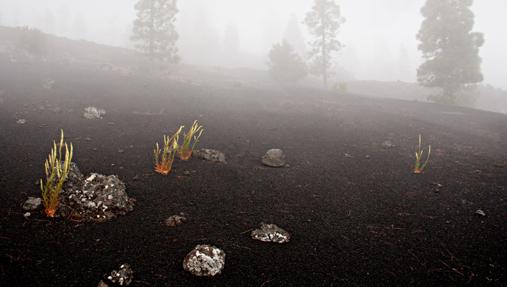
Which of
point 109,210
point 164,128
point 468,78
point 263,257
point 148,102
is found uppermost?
point 468,78

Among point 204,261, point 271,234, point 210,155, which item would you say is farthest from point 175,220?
point 210,155

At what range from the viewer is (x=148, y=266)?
297cm

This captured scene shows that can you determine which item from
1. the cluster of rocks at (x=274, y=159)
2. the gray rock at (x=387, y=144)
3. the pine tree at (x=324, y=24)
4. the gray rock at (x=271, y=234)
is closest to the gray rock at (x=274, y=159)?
the cluster of rocks at (x=274, y=159)

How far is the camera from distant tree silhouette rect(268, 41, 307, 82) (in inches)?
1025

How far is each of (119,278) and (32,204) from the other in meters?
2.16

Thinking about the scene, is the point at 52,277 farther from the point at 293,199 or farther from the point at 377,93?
the point at 377,93

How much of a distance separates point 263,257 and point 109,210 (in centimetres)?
241

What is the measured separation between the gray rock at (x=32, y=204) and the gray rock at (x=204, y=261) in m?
2.50

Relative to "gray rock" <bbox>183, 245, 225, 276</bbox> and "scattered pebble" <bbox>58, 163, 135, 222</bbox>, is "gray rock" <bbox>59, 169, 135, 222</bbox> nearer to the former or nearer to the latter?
"scattered pebble" <bbox>58, 163, 135, 222</bbox>

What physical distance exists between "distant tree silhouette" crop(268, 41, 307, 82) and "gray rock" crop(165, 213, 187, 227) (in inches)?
955

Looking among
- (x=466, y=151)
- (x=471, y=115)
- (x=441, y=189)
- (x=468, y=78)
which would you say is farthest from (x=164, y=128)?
(x=468, y=78)

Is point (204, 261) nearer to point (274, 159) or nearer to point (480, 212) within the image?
point (274, 159)

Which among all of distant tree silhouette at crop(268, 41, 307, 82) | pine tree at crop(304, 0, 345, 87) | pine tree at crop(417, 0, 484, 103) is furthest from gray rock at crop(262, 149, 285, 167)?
pine tree at crop(304, 0, 345, 87)

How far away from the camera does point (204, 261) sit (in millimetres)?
2963
